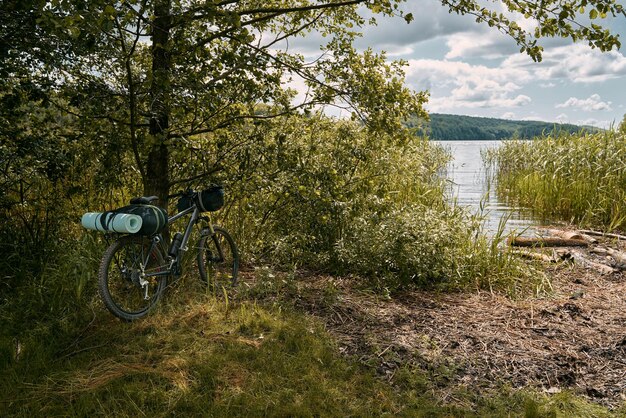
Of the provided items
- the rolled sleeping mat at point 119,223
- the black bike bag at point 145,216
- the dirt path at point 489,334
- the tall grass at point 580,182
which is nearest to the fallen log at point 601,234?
the tall grass at point 580,182

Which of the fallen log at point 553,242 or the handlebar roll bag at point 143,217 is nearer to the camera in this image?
the handlebar roll bag at point 143,217

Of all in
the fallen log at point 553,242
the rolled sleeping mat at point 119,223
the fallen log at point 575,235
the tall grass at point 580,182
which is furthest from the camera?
the tall grass at point 580,182

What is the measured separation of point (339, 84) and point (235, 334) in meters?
2.72

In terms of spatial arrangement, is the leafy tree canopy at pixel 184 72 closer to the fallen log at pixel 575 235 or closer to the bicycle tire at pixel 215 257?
the bicycle tire at pixel 215 257

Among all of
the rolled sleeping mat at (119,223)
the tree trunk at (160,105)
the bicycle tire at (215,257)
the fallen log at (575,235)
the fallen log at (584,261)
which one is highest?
the tree trunk at (160,105)

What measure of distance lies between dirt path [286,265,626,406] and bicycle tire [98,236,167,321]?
1365mm

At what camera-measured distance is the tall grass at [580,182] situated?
11578 millimetres

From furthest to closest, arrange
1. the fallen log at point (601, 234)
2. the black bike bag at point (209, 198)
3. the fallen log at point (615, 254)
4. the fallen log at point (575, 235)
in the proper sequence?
the fallen log at point (601, 234)
the fallen log at point (575, 235)
the fallen log at point (615, 254)
the black bike bag at point (209, 198)

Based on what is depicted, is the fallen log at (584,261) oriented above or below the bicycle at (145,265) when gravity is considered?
below

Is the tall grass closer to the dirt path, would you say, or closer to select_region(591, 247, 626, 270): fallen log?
select_region(591, 247, 626, 270): fallen log

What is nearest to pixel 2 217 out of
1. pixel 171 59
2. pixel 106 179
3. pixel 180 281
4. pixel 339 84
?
pixel 106 179

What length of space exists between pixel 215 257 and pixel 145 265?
3.64 ft

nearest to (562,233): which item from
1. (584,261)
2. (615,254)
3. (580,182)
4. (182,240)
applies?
(615,254)

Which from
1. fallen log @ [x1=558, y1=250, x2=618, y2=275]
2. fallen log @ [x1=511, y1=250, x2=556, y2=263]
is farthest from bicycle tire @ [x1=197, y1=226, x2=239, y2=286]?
fallen log @ [x1=558, y1=250, x2=618, y2=275]
